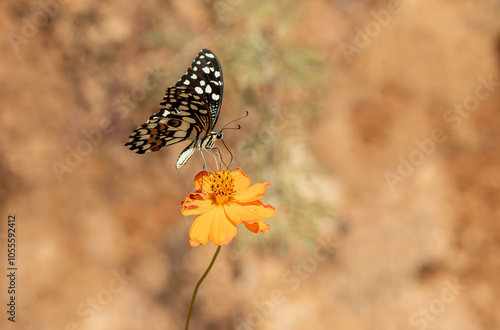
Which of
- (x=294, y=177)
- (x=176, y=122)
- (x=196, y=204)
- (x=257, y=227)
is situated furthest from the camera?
(x=294, y=177)

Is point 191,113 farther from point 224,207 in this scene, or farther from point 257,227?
point 257,227

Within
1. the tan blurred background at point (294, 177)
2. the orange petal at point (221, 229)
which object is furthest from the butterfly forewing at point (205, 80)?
the tan blurred background at point (294, 177)

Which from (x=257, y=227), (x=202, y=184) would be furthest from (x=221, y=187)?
(x=257, y=227)

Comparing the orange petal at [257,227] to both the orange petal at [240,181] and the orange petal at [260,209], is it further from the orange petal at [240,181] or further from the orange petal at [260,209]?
the orange petal at [240,181]

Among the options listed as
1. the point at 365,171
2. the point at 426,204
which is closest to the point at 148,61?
the point at 365,171

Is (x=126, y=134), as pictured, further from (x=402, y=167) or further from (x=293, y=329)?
(x=402, y=167)

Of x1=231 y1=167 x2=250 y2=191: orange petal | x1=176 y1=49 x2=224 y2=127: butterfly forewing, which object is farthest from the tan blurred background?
x1=231 y1=167 x2=250 y2=191: orange petal
